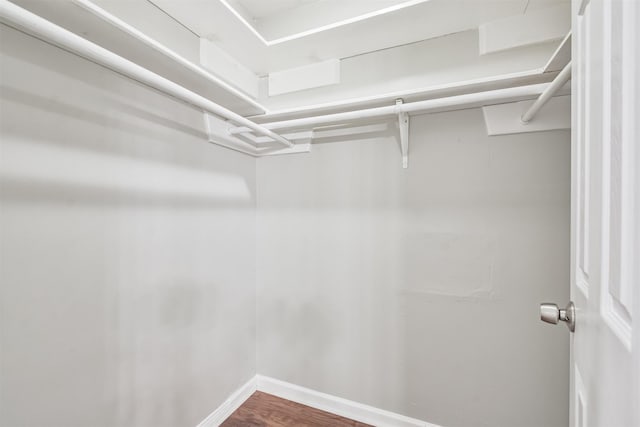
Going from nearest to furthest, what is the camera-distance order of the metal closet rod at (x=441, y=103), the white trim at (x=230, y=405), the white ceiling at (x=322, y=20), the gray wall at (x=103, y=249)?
1. the gray wall at (x=103, y=249)
2. the metal closet rod at (x=441, y=103)
3. the white ceiling at (x=322, y=20)
4. the white trim at (x=230, y=405)

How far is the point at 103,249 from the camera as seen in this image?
1.07 metres

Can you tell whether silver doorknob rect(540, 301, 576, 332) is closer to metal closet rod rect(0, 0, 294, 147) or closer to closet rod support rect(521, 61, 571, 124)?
closet rod support rect(521, 61, 571, 124)

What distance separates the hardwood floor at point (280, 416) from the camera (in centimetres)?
161

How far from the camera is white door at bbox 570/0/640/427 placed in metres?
0.32

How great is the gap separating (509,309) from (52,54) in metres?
2.06

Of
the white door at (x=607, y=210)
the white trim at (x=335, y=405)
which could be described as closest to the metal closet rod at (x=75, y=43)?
the white door at (x=607, y=210)

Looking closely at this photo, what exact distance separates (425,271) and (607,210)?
1.13 meters

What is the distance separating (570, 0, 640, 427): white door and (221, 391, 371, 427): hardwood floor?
4.39 ft

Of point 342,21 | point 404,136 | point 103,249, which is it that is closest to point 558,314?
point 404,136

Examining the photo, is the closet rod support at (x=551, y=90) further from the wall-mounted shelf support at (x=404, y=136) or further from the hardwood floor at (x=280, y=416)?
the hardwood floor at (x=280, y=416)

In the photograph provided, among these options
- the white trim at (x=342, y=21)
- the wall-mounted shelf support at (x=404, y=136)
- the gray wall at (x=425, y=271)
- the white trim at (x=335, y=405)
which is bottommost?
the white trim at (x=335, y=405)

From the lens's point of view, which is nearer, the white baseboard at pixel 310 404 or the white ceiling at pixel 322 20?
the white ceiling at pixel 322 20

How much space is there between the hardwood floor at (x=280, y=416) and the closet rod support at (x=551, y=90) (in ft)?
5.77

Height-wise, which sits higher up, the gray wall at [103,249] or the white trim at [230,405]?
the gray wall at [103,249]
